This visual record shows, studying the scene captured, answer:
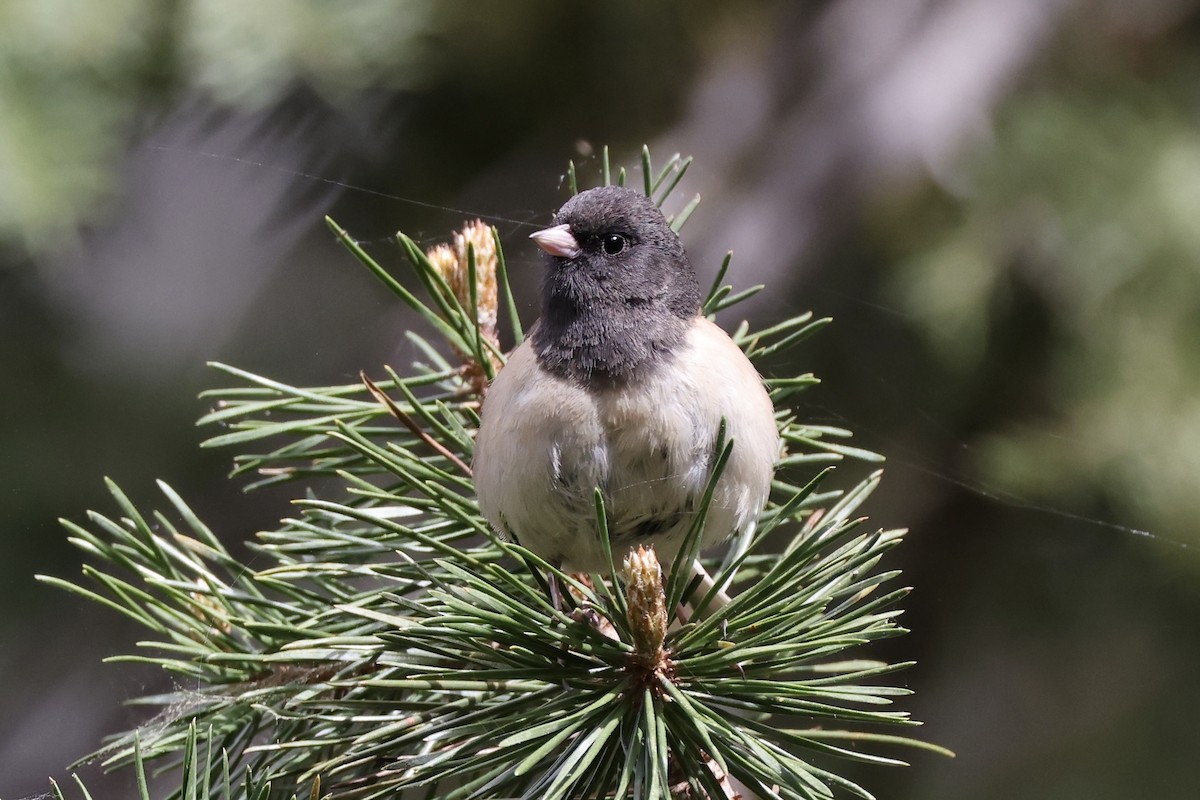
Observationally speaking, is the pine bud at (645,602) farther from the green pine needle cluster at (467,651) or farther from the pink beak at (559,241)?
the pink beak at (559,241)

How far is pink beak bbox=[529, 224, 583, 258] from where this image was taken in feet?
2.15

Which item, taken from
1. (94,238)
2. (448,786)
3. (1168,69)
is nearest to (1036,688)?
(1168,69)

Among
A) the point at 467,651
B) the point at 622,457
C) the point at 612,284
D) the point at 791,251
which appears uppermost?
the point at 791,251

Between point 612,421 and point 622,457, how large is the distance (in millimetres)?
23

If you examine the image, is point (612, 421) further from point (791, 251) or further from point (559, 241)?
point (791, 251)

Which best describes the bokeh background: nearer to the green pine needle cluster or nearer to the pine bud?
the green pine needle cluster

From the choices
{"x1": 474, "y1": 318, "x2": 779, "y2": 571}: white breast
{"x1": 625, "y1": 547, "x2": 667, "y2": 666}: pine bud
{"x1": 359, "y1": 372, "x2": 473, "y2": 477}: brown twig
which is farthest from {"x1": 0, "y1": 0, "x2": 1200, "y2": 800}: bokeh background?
{"x1": 625, "y1": 547, "x2": 667, "y2": 666}: pine bud

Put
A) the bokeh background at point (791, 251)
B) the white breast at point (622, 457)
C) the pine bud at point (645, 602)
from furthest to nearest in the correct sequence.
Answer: the bokeh background at point (791, 251), the white breast at point (622, 457), the pine bud at point (645, 602)

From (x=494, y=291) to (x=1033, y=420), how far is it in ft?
2.92

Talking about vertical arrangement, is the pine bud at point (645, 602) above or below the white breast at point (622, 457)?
below

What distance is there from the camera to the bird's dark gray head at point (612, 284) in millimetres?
631

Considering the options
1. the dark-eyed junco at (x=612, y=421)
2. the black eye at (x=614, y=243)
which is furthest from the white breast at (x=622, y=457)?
the black eye at (x=614, y=243)

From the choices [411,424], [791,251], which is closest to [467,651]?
[411,424]

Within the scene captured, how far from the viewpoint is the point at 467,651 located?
0.52 m
